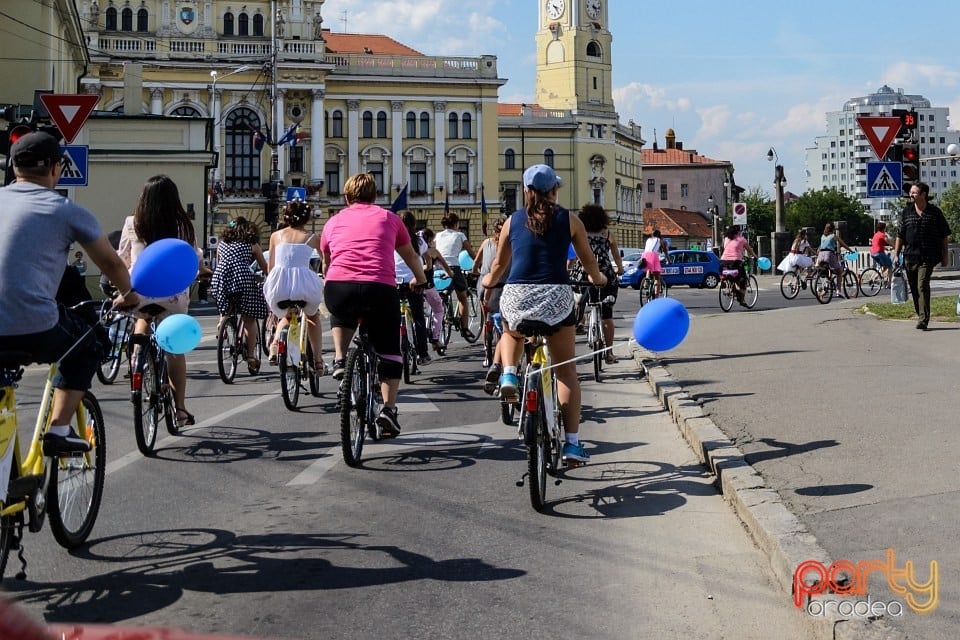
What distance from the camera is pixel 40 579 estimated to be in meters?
5.23

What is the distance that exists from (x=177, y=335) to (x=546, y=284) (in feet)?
8.15

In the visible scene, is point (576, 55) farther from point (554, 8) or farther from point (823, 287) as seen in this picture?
point (823, 287)

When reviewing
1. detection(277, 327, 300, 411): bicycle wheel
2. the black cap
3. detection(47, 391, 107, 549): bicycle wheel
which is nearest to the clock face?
detection(277, 327, 300, 411): bicycle wheel

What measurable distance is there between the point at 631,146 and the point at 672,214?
17.3m

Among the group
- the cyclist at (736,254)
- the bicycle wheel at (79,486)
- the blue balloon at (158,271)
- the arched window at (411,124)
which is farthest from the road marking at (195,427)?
the arched window at (411,124)

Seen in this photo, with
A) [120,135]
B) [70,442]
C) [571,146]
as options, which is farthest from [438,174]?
[70,442]

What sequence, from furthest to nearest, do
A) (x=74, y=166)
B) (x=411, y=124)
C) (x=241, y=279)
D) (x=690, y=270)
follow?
(x=411, y=124) < (x=690, y=270) < (x=74, y=166) < (x=241, y=279)

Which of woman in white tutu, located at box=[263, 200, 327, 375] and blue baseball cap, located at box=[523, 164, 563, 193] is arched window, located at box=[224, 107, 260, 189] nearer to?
woman in white tutu, located at box=[263, 200, 327, 375]

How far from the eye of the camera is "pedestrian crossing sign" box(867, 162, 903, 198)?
18797 millimetres

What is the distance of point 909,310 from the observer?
19984 millimetres

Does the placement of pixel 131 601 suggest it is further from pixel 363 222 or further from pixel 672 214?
pixel 672 214

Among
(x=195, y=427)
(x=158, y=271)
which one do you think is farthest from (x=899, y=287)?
(x=158, y=271)

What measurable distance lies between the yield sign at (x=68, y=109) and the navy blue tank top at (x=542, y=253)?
Result: 36.2 feet

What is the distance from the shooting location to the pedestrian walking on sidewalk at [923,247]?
52.7 ft
